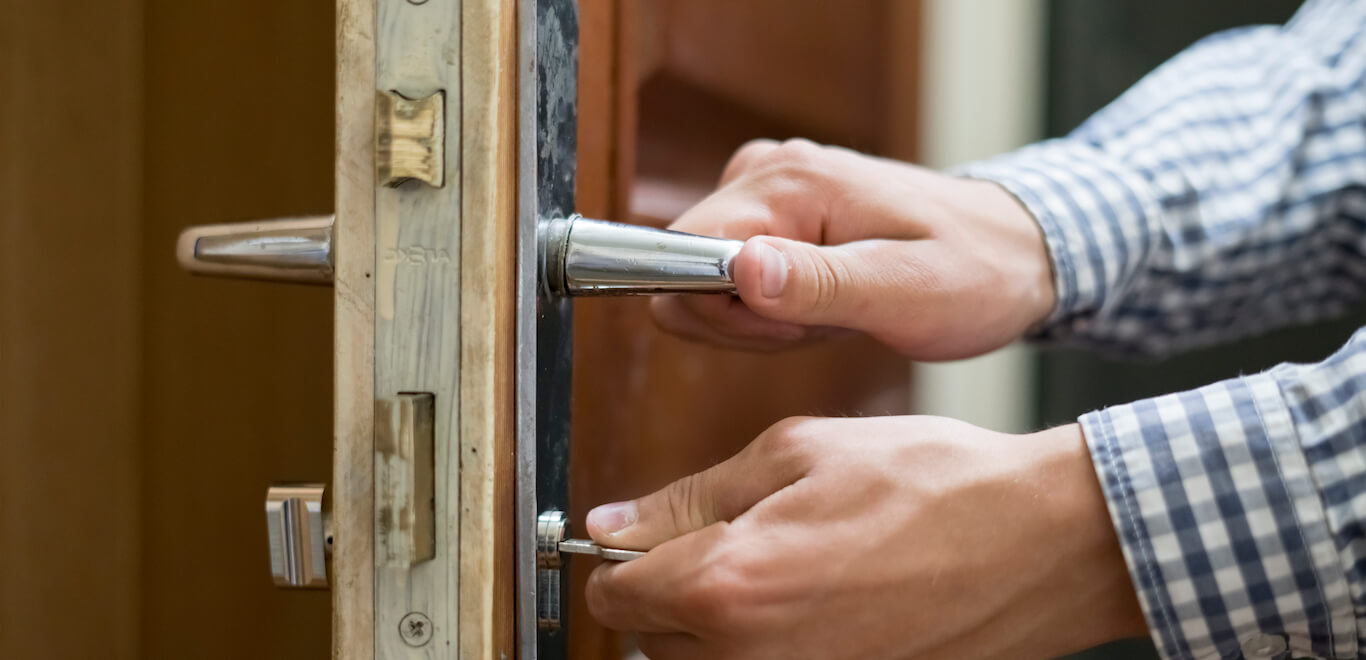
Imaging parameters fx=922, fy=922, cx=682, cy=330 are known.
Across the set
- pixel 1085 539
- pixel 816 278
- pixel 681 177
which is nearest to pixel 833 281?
pixel 816 278

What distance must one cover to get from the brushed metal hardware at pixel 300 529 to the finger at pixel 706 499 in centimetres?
8

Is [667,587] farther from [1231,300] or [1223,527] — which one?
[1231,300]

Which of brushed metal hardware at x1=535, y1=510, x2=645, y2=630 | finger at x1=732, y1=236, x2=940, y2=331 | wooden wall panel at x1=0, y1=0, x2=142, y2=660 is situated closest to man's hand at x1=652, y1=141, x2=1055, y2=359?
finger at x1=732, y1=236, x2=940, y2=331

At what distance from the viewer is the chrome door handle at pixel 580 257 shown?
276 millimetres

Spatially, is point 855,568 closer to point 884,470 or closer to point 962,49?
point 884,470

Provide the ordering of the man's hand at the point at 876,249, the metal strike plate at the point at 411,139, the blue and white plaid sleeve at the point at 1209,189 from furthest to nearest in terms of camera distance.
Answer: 1. the blue and white plaid sleeve at the point at 1209,189
2. the man's hand at the point at 876,249
3. the metal strike plate at the point at 411,139

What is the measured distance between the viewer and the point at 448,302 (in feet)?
0.78

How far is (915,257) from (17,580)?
1.23 feet

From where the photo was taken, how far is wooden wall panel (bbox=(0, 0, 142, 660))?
1.17ft

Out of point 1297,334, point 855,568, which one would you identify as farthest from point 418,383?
point 1297,334

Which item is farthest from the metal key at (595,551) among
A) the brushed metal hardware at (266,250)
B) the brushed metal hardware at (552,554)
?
the brushed metal hardware at (266,250)

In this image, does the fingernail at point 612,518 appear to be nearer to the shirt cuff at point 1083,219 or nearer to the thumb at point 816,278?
the thumb at point 816,278

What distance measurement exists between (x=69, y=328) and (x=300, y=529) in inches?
7.2

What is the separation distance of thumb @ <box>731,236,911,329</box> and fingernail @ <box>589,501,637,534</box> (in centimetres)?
8
